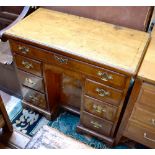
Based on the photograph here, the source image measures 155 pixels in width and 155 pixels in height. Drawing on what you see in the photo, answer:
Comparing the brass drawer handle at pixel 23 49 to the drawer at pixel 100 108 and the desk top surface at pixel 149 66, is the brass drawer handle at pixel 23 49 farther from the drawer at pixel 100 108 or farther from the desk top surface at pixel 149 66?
the desk top surface at pixel 149 66

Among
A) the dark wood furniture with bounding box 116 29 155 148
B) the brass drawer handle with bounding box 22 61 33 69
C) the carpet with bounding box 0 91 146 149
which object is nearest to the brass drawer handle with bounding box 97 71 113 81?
the dark wood furniture with bounding box 116 29 155 148

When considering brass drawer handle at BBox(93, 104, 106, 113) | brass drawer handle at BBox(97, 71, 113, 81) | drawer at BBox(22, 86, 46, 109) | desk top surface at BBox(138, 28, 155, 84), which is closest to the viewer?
desk top surface at BBox(138, 28, 155, 84)

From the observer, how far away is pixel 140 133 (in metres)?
1.35

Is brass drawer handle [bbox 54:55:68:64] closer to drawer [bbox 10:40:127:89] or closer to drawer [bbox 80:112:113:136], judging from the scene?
drawer [bbox 10:40:127:89]

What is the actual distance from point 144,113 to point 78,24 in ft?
2.32

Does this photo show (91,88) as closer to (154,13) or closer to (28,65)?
(28,65)

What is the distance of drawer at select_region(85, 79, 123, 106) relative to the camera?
46.1 inches

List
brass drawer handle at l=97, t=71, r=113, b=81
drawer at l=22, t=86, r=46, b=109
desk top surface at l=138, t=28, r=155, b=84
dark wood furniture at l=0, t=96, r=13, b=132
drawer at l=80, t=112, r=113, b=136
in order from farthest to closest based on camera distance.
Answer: drawer at l=22, t=86, r=46, b=109 → drawer at l=80, t=112, r=113, b=136 → dark wood furniture at l=0, t=96, r=13, b=132 → brass drawer handle at l=97, t=71, r=113, b=81 → desk top surface at l=138, t=28, r=155, b=84

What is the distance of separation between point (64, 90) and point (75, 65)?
0.55 m

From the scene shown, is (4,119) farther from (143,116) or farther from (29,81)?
(143,116)

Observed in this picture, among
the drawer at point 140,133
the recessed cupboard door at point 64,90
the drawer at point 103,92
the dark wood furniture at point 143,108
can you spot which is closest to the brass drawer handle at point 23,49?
the recessed cupboard door at point 64,90

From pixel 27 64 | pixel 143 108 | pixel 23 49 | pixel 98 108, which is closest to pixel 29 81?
pixel 27 64

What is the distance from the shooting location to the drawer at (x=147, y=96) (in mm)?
1040

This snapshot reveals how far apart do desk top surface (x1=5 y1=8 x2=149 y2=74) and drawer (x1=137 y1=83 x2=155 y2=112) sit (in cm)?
12
